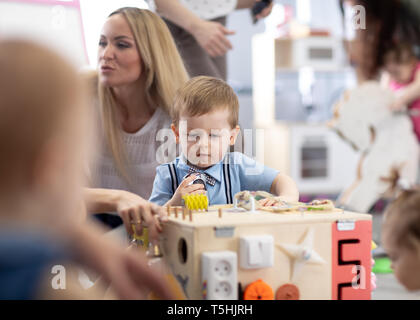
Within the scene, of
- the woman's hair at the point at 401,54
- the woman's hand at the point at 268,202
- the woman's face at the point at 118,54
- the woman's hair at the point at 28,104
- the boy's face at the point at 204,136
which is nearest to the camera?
the woman's hair at the point at 28,104

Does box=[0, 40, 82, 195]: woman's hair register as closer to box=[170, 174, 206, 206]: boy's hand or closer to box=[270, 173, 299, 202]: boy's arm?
box=[170, 174, 206, 206]: boy's hand

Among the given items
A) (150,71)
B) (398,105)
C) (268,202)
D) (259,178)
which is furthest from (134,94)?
(398,105)

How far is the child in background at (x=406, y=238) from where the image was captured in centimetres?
80

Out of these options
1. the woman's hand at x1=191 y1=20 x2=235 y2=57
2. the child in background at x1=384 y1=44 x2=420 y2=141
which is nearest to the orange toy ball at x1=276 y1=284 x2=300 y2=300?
the woman's hand at x1=191 y1=20 x2=235 y2=57

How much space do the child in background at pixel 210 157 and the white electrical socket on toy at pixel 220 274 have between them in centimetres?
29

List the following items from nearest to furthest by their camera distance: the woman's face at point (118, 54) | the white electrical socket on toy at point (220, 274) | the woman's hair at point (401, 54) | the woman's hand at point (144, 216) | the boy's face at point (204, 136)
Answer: the white electrical socket on toy at point (220, 274) → the woman's hand at point (144, 216) → the boy's face at point (204, 136) → the woman's face at point (118, 54) → the woman's hair at point (401, 54)

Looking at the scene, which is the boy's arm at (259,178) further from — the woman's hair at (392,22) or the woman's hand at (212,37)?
the woman's hair at (392,22)

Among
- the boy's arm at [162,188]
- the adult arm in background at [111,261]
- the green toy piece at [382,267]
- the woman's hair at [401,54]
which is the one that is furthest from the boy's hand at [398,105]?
the adult arm in background at [111,261]

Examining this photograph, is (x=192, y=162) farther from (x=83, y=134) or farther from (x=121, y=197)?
(x=83, y=134)

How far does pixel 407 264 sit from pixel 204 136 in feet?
1.40

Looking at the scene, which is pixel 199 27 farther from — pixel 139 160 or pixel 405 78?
pixel 405 78

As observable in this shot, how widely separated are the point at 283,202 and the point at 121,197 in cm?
33

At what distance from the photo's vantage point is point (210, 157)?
1.03 m

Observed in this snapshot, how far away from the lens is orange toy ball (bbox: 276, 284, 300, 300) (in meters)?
0.72
